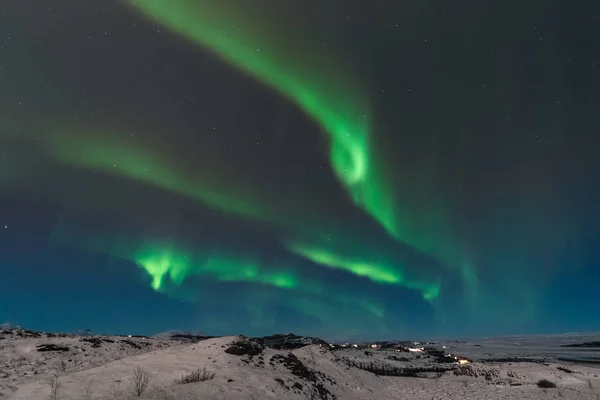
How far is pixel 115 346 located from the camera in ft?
114

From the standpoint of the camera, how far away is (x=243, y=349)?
89.4ft

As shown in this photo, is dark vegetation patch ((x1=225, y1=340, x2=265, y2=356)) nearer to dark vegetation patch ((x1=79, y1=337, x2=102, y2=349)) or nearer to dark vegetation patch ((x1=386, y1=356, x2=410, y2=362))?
dark vegetation patch ((x1=79, y1=337, x2=102, y2=349))

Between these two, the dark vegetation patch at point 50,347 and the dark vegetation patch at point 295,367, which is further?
the dark vegetation patch at point 50,347

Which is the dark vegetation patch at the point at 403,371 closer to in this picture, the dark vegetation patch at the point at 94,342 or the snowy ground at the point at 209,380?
the snowy ground at the point at 209,380

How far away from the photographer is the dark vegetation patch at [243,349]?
26147 millimetres

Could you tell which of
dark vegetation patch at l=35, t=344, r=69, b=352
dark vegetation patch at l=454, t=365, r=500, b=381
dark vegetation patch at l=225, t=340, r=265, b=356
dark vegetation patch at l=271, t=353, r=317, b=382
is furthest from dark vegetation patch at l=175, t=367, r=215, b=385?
dark vegetation patch at l=454, t=365, r=500, b=381

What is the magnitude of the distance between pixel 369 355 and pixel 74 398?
264ft

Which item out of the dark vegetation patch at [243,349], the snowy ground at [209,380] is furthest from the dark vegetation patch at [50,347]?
the dark vegetation patch at [243,349]

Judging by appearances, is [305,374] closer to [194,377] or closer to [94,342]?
[194,377]

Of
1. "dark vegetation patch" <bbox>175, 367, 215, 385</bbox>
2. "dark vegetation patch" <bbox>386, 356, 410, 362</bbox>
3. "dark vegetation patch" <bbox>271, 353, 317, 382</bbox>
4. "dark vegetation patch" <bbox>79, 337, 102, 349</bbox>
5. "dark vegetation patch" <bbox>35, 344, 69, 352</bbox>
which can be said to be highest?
"dark vegetation patch" <bbox>386, 356, 410, 362</bbox>

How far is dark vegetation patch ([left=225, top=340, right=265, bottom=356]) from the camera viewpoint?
1029 inches

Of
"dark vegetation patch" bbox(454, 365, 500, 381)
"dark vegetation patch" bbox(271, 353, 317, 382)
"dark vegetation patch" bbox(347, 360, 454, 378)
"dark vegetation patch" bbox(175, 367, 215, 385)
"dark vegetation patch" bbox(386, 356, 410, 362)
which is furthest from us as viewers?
"dark vegetation patch" bbox(386, 356, 410, 362)

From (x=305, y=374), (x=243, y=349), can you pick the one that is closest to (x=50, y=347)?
(x=243, y=349)

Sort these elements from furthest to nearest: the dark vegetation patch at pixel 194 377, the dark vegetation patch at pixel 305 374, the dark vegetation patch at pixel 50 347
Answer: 1. the dark vegetation patch at pixel 50 347
2. the dark vegetation patch at pixel 305 374
3. the dark vegetation patch at pixel 194 377
